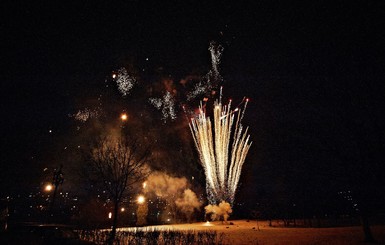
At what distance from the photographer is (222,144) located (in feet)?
99.5

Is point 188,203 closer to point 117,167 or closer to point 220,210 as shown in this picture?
point 220,210

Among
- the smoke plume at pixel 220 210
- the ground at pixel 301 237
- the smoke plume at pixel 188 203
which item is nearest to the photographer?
the ground at pixel 301 237

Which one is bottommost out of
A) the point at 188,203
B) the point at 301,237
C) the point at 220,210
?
the point at 301,237

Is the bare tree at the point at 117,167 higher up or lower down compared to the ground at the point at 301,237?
higher up

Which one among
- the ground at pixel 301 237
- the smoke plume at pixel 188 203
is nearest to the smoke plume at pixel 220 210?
the smoke plume at pixel 188 203

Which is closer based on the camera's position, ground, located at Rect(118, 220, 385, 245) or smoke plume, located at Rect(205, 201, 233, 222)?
ground, located at Rect(118, 220, 385, 245)

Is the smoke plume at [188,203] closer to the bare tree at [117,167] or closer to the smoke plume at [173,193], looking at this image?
the smoke plume at [173,193]

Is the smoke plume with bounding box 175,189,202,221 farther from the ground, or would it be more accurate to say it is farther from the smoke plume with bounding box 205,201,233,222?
the ground

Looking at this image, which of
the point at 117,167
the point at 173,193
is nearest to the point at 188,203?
the point at 173,193

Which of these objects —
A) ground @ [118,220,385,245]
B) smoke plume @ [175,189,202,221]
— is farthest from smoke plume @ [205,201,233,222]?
ground @ [118,220,385,245]

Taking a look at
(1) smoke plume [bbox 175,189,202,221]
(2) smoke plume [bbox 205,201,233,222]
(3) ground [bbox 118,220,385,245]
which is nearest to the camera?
(3) ground [bbox 118,220,385,245]

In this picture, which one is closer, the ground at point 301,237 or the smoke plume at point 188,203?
the ground at point 301,237

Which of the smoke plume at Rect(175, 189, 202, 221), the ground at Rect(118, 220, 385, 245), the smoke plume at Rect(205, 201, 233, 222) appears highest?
the smoke plume at Rect(175, 189, 202, 221)

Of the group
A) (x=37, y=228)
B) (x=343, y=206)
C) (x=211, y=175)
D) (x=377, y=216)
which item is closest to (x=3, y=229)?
(x=37, y=228)
